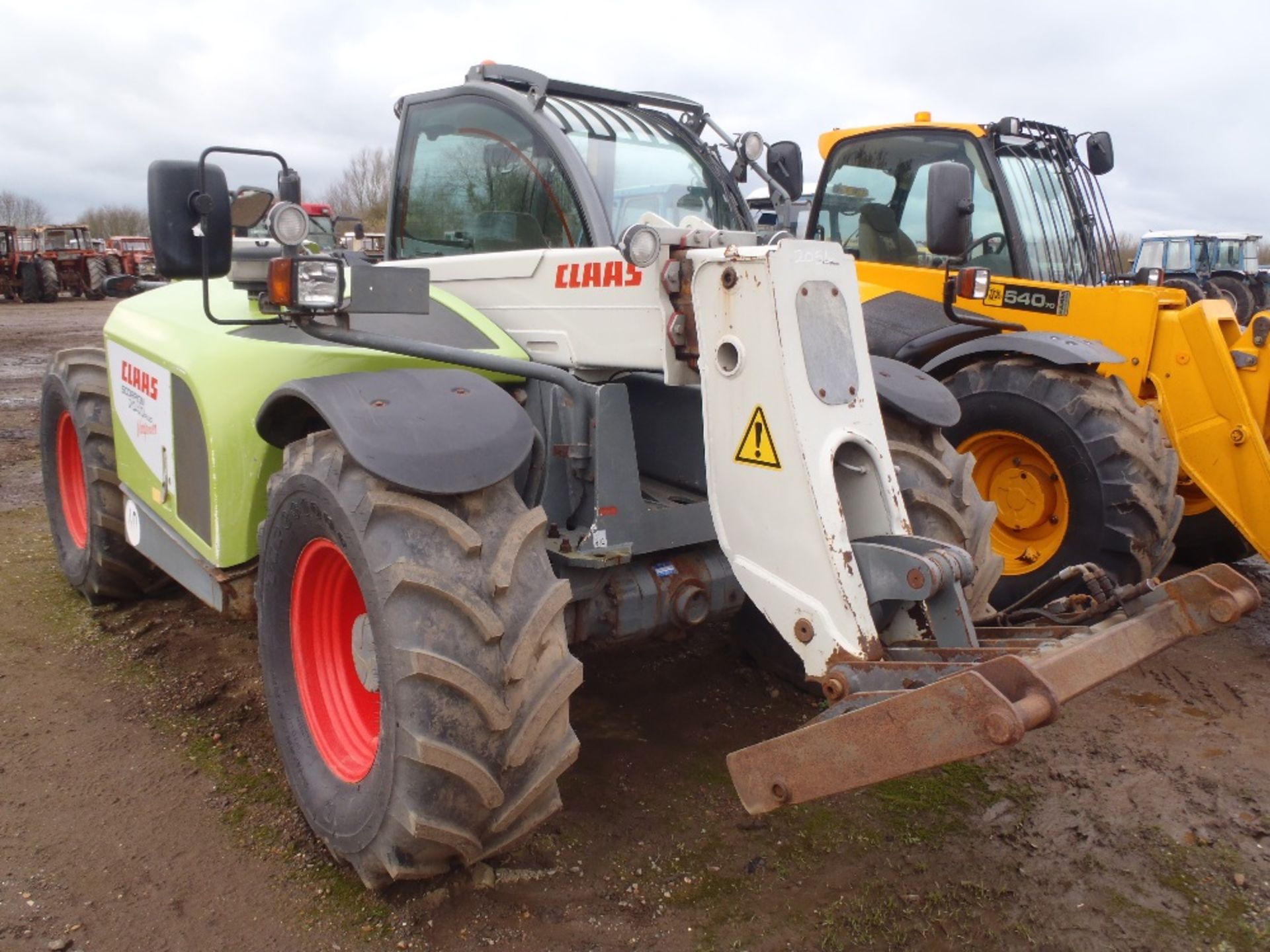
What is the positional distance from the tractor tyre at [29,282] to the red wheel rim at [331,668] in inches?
1103

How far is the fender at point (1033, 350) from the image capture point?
4.75 m

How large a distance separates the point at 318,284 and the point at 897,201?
3828 mm

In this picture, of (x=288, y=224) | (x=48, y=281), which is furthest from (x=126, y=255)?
(x=288, y=224)

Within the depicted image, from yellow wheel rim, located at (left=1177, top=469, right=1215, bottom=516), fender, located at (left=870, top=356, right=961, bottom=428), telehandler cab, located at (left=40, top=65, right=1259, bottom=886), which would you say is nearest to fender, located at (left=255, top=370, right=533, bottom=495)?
telehandler cab, located at (left=40, top=65, right=1259, bottom=886)

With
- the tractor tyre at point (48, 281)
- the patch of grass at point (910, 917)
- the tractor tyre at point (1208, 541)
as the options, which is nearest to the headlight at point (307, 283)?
the patch of grass at point (910, 917)

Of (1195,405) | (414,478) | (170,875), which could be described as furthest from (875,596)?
(1195,405)

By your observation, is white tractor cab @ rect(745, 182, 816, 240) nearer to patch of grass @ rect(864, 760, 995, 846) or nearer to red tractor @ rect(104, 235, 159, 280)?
patch of grass @ rect(864, 760, 995, 846)

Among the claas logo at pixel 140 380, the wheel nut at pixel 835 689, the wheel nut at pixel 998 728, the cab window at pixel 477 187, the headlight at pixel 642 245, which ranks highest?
the cab window at pixel 477 187

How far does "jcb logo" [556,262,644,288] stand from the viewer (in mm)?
2846

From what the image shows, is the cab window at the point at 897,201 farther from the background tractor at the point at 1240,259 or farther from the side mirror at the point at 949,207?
the background tractor at the point at 1240,259

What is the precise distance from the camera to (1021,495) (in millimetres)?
5129

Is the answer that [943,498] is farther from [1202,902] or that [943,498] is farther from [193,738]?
[193,738]

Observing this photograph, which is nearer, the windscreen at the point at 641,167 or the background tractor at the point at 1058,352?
the windscreen at the point at 641,167

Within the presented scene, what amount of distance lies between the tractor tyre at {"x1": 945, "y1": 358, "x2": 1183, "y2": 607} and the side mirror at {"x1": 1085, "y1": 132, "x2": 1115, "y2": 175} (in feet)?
4.90
